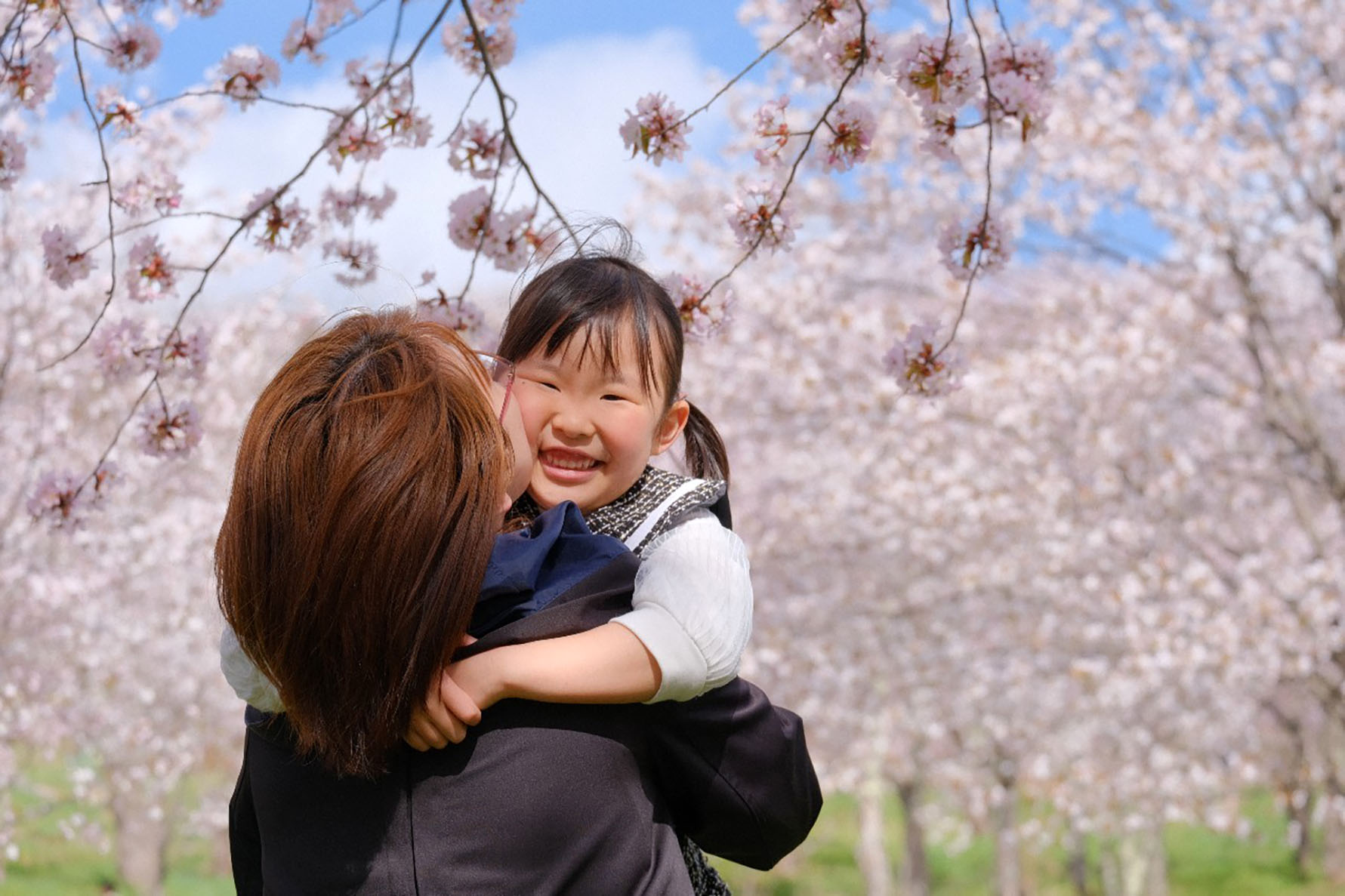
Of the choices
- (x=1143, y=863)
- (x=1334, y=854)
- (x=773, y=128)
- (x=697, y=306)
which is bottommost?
(x=1334, y=854)

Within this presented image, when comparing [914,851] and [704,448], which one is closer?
[704,448]

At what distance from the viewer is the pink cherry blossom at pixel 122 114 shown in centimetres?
301

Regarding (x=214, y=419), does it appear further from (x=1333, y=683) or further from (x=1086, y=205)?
(x=1333, y=683)

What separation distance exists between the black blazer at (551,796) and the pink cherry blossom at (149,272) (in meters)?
2.10

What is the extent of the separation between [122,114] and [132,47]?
508 mm

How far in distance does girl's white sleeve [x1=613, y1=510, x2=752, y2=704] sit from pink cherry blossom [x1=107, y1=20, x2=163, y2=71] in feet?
9.24

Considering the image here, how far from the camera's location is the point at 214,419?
31.4ft

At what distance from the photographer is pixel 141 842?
10.5 metres

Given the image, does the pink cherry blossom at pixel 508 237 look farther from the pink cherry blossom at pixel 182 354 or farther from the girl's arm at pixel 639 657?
the girl's arm at pixel 639 657

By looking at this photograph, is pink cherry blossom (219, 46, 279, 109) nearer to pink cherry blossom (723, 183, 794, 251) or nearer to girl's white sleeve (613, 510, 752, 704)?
pink cherry blossom (723, 183, 794, 251)

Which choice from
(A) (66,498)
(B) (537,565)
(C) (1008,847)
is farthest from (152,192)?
(C) (1008,847)

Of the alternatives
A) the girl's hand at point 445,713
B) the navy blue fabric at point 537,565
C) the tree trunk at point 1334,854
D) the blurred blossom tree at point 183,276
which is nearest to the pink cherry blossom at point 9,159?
the blurred blossom tree at point 183,276

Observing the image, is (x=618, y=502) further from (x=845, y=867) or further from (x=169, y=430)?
(x=845, y=867)

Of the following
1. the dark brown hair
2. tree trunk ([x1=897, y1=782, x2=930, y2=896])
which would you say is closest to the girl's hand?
the dark brown hair
